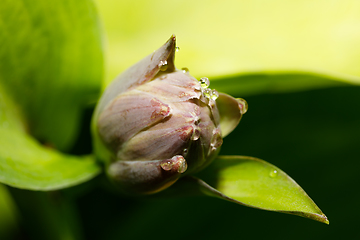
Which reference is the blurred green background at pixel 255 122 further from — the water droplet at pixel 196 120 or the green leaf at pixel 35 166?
the water droplet at pixel 196 120

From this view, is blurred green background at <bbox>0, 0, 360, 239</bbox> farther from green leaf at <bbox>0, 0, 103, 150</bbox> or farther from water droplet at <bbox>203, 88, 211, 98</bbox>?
water droplet at <bbox>203, 88, 211, 98</bbox>

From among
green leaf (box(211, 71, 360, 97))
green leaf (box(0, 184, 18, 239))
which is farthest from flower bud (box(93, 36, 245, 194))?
green leaf (box(0, 184, 18, 239))

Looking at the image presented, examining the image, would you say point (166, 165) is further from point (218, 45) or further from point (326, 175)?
point (326, 175)

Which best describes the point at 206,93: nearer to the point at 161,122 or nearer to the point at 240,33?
the point at 161,122

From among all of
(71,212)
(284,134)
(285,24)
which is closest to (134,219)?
(71,212)

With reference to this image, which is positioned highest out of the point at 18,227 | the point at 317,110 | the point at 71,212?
the point at 317,110

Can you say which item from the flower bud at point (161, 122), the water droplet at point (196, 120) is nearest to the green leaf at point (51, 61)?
the flower bud at point (161, 122)
